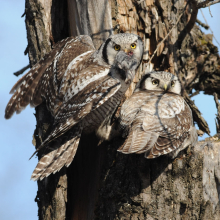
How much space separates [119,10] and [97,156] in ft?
5.47

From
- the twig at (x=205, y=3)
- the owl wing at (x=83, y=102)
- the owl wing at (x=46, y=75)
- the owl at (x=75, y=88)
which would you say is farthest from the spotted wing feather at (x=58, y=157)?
the twig at (x=205, y=3)

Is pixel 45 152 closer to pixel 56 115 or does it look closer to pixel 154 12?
pixel 56 115

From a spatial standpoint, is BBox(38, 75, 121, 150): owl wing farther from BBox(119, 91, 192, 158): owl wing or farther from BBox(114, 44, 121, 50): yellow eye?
BBox(114, 44, 121, 50): yellow eye

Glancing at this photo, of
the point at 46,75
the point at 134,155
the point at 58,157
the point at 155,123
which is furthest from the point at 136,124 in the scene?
the point at 46,75

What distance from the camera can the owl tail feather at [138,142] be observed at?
2.62 m

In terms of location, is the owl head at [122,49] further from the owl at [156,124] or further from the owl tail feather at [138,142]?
the owl tail feather at [138,142]

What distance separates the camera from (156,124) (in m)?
2.87

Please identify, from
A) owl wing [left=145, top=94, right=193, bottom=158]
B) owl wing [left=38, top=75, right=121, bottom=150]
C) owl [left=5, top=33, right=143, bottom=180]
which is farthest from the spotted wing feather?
owl wing [left=145, top=94, right=193, bottom=158]

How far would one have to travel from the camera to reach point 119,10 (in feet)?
12.8

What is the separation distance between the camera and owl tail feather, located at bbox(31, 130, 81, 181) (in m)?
3.10

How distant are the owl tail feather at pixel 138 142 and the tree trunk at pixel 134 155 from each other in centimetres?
31

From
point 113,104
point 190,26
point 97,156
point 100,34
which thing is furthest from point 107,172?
point 190,26

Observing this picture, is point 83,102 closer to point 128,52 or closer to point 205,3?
point 128,52

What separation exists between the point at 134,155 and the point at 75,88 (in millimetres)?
847
